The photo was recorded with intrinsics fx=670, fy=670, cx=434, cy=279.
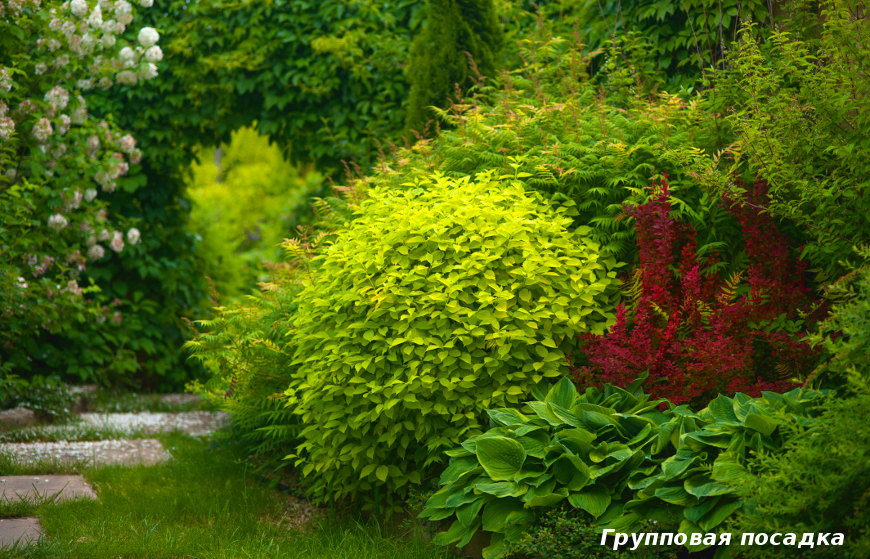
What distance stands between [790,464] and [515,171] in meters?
2.13

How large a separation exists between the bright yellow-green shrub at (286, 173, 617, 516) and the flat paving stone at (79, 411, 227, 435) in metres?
2.57

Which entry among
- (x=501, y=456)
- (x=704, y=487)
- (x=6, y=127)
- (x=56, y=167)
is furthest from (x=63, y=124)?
(x=704, y=487)

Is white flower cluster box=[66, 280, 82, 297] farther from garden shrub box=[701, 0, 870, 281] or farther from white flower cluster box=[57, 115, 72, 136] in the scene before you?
garden shrub box=[701, 0, 870, 281]

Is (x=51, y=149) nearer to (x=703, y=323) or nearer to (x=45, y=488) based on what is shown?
(x=45, y=488)

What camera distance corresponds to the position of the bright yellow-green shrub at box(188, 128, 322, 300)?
870 cm

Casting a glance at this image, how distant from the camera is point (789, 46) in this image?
3.17 metres

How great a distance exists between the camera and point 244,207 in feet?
55.6

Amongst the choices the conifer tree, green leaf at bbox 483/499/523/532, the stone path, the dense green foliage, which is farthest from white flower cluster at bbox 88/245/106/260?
the dense green foliage

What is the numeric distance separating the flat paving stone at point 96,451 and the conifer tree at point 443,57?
3.07 metres

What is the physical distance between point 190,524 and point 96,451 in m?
1.73

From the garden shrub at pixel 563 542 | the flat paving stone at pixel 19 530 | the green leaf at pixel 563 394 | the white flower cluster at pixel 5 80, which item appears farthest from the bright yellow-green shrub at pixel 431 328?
the white flower cluster at pixel 5 80

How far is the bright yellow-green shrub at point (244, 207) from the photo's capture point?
8.70 meters

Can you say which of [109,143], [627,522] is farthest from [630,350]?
[109,143]

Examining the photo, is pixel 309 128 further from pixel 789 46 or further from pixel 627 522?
pixel 627 522
